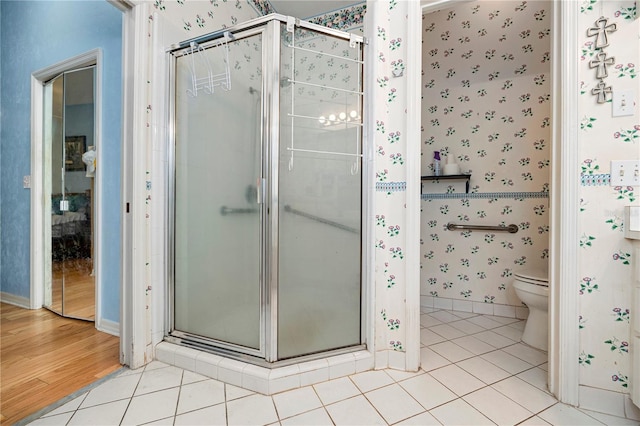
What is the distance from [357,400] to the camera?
1.24m

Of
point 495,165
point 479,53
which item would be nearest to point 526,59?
point 479,53

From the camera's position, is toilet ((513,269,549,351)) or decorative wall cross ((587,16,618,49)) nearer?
decorative wall cross ((587,16,618,49))

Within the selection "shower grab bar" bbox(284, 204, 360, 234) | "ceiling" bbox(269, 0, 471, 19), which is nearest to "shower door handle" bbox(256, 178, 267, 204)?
"shower grab bar" bbox(284, 204, 360, 234)

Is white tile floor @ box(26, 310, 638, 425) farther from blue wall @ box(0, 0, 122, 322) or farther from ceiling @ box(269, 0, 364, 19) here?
ceiling @ box(269, 0, 364, 19)

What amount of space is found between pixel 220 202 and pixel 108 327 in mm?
1278

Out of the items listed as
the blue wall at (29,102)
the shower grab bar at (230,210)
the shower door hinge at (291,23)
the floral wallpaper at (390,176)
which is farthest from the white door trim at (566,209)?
the blue wall at (29,102)

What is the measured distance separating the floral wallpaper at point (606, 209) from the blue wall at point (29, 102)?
257cm


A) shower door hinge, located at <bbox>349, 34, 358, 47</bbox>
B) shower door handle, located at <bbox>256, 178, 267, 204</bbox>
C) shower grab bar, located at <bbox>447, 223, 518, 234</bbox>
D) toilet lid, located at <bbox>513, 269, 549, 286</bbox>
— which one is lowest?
toilet lid, located at <bbox>513, 269, 549, 286</bbox>

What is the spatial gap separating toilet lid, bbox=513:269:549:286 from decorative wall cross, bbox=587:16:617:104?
3.52 feet

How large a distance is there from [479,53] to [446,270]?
189cm

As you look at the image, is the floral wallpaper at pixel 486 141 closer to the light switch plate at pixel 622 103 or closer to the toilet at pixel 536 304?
the toilet at pixel 536 304

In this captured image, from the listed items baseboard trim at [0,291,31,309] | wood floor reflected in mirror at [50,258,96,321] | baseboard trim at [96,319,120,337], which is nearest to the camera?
baseboard trim at [96,319,120,337]

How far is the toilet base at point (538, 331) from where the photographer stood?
1737 mm

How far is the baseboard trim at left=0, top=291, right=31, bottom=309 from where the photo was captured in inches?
91.9
